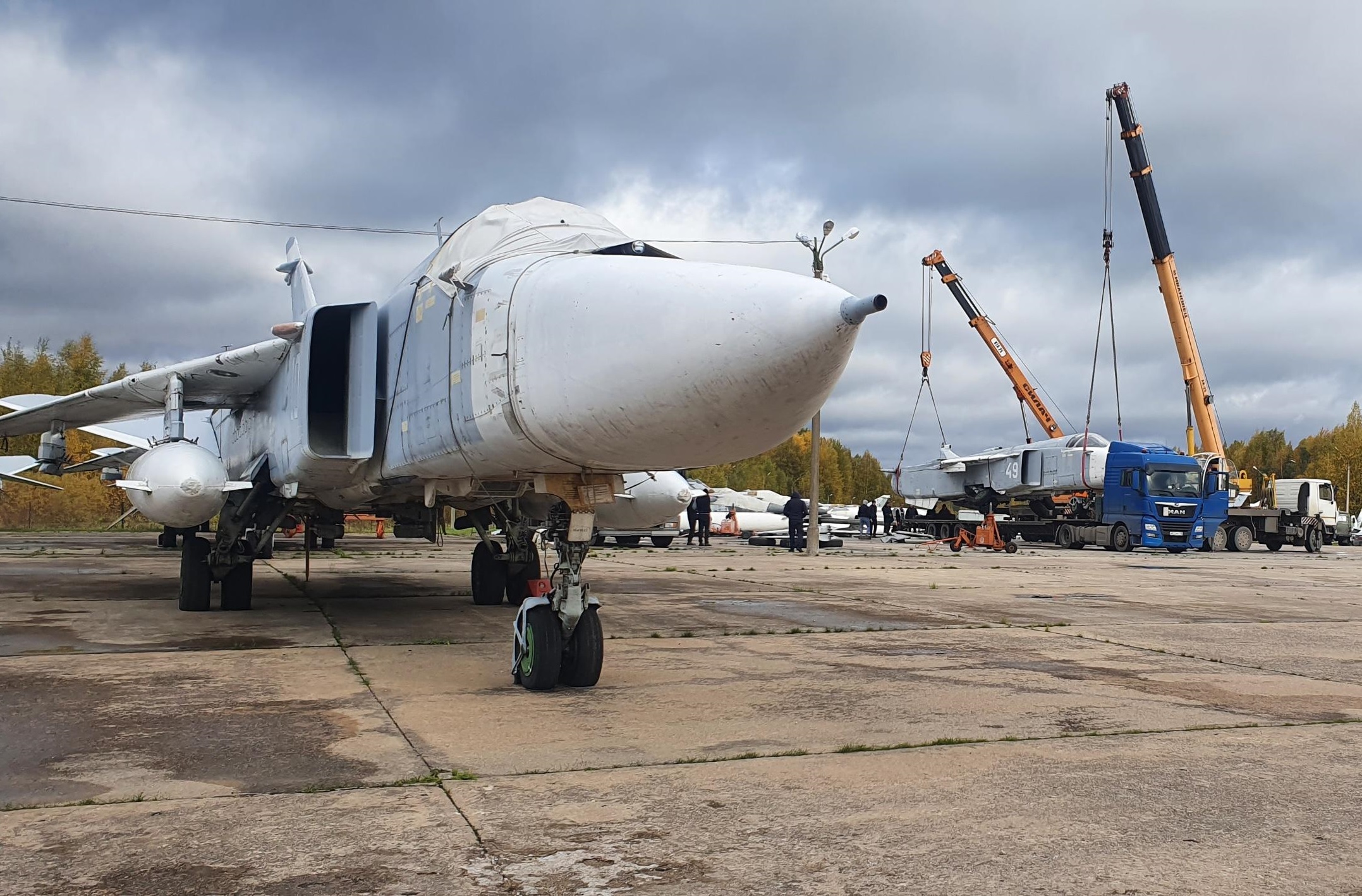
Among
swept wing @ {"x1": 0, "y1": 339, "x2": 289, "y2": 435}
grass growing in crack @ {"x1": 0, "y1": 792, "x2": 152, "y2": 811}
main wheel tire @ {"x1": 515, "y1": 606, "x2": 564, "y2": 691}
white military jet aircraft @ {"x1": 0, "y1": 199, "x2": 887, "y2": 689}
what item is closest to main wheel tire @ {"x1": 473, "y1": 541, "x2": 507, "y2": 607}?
white military jet aircraft @ {"x1": 0, "y1": 199, "x2": 887, "y2": 689}

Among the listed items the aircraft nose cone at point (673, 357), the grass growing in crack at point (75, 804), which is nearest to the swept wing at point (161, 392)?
the aircraft nose cone at point (673, 357)

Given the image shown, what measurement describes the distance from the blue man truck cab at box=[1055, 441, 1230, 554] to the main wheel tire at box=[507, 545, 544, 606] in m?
21.6

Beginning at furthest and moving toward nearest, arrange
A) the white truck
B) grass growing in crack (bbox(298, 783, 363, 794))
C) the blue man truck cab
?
1. the white truck
2. the blue man truck cab
3. grass growing in crack (bbox(298, 783, 363, 794))

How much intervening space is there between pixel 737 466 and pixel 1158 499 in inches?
2600

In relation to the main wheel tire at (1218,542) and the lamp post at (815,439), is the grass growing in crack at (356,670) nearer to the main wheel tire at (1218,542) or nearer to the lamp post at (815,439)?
the lamp post at (815,439)

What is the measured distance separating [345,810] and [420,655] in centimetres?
377

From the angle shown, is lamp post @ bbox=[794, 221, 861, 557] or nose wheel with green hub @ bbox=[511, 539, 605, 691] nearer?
nose wheel with green hub @ bbox=[511, 539, 605, 691]

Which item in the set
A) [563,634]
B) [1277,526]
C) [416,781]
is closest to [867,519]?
[1277,526]

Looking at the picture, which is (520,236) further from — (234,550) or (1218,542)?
(1218,542)

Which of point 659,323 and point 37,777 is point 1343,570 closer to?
point 659,323

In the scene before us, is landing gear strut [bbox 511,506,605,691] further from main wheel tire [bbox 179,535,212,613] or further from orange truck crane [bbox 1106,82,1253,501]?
orange truck crane [bbox 1106,82,1253,501]

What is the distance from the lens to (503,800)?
3508mm

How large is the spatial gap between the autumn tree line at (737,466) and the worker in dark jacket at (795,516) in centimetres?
125

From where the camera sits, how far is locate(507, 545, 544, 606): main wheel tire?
1072 cm
